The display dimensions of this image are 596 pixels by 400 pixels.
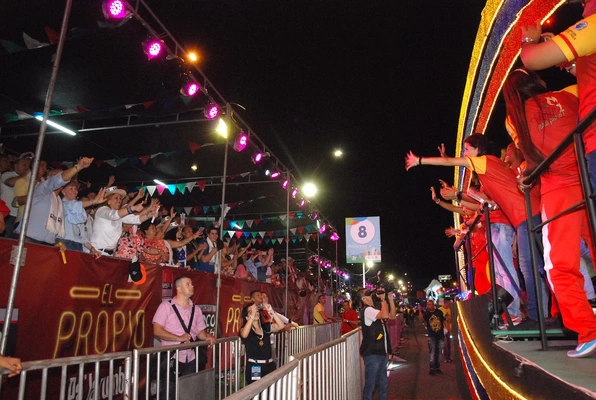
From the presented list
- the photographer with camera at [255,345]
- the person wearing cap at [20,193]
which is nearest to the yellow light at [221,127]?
the person wearing cap at [20,193]

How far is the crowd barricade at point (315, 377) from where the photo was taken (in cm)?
237

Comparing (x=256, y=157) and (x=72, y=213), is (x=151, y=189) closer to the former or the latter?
(x=256, y=157)

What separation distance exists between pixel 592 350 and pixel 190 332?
16.7 feet

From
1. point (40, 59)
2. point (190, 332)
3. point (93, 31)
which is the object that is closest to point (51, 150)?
point (40, 59)

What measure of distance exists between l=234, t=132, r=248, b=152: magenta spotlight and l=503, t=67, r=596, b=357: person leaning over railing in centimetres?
647

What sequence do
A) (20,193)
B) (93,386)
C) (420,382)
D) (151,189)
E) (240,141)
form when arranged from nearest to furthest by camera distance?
(93,386), (20,193), (240,141), (420,382), (151,189)

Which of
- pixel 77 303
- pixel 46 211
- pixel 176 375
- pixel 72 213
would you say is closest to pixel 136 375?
pixel 176 375

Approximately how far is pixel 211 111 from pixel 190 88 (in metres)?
0.75

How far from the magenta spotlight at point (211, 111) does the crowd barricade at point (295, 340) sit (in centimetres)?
423

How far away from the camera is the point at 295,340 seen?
8.36 metres

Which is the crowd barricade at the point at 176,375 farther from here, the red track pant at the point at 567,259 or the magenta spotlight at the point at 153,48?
the magenta spotlight at the point at 153,48

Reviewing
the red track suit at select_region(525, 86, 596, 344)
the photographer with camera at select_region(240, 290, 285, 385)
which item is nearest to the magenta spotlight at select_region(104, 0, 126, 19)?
the photographer with camera at select_region(240, 290, 285, 385)

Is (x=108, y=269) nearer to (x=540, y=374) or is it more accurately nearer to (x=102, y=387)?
(x=102, y=387)

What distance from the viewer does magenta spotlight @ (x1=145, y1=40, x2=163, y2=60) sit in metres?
6.32
